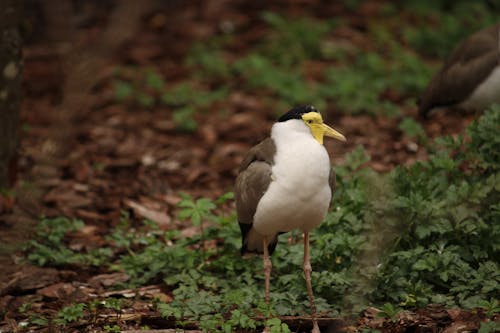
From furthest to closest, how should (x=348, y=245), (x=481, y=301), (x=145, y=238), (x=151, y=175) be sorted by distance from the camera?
1. (x=151, y=175)
2. (x=145, y=238)
3. (x=348, y=245)
4. (x=481, y=301)

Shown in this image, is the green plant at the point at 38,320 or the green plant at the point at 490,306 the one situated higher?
the green plant at the point at 490,306

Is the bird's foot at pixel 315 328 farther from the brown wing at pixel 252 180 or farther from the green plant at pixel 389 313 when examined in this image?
the brown wing at pixel 252 180

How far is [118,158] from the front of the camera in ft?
27.4

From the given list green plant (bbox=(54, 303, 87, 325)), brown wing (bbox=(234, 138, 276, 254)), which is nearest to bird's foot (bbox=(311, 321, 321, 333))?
brown wing (bbox=(234, 138, 276, 254))

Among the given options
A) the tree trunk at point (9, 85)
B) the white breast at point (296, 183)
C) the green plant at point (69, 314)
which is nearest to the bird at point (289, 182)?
the white breast at point (296, 183)

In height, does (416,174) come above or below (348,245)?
above

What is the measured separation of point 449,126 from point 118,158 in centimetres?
372

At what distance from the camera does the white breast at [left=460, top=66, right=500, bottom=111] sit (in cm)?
742

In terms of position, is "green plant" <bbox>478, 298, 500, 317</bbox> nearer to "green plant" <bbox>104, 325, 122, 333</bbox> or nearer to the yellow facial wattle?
the yellow facial wattle

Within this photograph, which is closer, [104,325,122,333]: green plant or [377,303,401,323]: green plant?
[377,303,401,323]: green plant

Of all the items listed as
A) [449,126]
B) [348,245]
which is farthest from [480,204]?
[449,126]

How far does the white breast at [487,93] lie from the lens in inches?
292

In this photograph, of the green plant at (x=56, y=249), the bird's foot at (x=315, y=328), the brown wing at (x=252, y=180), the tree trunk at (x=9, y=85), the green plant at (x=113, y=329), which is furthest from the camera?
the tree trunk at (x=9, y=85)

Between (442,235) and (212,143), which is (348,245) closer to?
(442,235)
